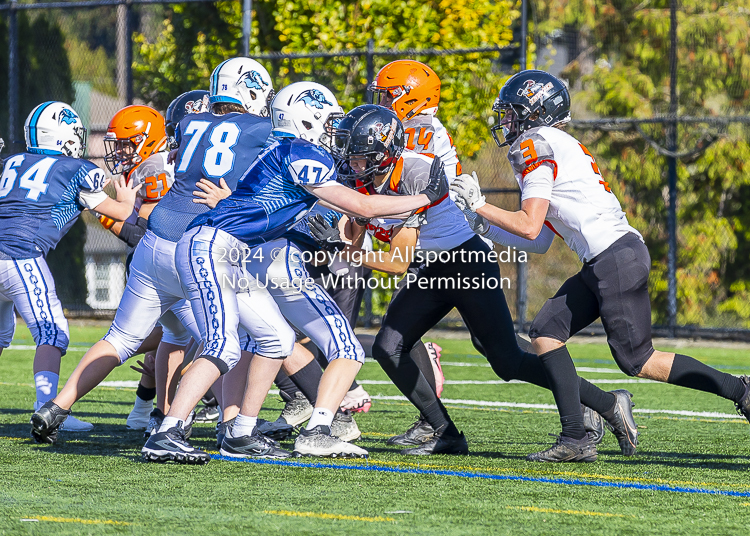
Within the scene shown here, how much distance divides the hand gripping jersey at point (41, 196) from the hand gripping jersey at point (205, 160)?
103 centimetres

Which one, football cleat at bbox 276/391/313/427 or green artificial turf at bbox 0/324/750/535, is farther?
football cleat at bbox 276/391/313/427

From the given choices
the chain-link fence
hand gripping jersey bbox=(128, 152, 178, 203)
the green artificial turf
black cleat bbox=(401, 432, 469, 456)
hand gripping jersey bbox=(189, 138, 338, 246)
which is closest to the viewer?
the green artificial turf

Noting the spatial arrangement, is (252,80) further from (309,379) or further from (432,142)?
(309,379)

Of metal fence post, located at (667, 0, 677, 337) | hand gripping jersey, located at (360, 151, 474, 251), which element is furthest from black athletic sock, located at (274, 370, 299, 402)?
metal fence post, located at (667, 0, 677, 337)

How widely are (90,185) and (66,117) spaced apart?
50cm

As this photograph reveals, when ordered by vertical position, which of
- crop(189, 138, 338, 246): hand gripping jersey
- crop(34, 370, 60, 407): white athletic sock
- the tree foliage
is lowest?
crop(34, 370, 60, 407): white athletic sock

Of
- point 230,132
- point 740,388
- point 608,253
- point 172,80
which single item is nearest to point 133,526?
point 230,132

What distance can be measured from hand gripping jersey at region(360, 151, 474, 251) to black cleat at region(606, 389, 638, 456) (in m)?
1.09

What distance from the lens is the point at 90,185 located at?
6008 millimetres

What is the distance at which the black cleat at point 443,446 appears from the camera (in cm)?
527

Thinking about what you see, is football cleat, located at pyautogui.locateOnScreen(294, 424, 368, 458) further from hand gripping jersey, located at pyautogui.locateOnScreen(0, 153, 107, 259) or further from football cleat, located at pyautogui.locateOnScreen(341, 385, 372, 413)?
hand gripping jersey, located at pyautogui.locateOnScreen(0, 153, 107, 259)

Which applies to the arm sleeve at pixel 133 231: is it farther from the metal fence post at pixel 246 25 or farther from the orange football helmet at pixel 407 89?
the metal fence post at pixel 246 25

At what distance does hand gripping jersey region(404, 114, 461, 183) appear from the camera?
562 cm

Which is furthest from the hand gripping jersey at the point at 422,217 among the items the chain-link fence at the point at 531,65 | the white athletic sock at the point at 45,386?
the chain-link fence at the point at 531,65
